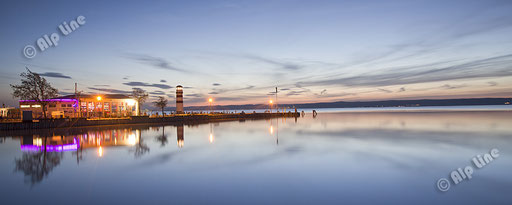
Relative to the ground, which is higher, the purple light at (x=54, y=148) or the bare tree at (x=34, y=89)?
the bare tree at (x=34, y=89)

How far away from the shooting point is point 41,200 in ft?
26.7

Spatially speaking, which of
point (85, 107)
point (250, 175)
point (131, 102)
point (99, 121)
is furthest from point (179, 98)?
point (250, 175)

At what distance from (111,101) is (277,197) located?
44.9 meters

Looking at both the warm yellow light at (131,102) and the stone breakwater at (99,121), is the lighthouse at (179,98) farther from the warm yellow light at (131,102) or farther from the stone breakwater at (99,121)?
the warm yellow light at (131,102)

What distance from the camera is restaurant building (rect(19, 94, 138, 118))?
130 ft

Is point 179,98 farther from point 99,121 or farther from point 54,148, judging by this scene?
point 54,148

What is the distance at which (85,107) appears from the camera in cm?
4331

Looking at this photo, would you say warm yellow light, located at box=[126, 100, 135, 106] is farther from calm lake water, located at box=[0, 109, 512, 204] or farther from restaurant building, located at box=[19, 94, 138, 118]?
calm lake water, located at box=[0, 109, 512, 204]

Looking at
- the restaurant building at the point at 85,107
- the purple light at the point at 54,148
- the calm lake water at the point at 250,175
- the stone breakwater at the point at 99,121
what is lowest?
the calm lake water at the point at 250,175

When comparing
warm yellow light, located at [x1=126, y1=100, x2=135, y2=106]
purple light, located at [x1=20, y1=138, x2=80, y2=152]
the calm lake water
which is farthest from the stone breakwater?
the calm lake water

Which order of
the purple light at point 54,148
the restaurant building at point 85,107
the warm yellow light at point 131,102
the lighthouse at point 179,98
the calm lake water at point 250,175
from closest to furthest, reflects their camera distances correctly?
1. the calm lake water at point 250,175
2. the purple light at point 54,148
3. the restaurant building at point 85,107
4. the warm yellow light at point 131,102
5. the lighthouse at point 179,98

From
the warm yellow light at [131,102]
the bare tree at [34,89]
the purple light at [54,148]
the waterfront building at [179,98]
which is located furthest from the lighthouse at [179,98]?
the purple light at [54,148]

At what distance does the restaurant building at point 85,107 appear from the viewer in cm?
3970

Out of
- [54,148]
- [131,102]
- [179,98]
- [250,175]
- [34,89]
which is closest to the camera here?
[250,175]
